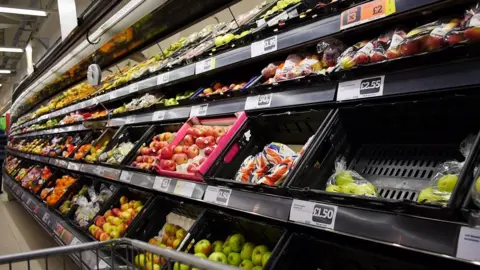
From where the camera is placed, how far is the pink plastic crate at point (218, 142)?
5.90ft

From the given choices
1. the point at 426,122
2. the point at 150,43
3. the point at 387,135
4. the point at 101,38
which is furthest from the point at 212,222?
the point at 150,43

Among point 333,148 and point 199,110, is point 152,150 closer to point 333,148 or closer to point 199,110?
point 199,110

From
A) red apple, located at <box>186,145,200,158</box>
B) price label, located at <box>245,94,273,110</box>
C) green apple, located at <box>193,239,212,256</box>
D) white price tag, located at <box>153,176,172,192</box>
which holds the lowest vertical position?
green apple, located at <box>193,239,212,256</box>

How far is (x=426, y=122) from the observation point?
1.35 metres

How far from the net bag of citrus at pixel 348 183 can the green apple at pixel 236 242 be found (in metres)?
0.57

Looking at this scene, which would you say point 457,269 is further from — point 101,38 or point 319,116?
point 101,38

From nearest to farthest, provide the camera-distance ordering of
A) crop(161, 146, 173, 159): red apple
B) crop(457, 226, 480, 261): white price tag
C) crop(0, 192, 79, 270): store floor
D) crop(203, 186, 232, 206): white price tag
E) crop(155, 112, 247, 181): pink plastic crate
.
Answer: crop(457, 226, 480, 261): white price tag < crop(203, 186, 232, 206): white price tag < crop(155, 112, 247, 181): pink plastic crate < crop(161, 146, 173, 159): red apple < crop(0, 192, 79, 270): store floor

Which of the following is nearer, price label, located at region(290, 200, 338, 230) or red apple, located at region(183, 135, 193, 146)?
price label, located at region(290, 200, 338, 230)

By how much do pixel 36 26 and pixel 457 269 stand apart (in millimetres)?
10160

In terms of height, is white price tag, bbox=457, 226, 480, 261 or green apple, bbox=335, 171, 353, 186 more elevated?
green apple, bbox=335, 171, 353, 186

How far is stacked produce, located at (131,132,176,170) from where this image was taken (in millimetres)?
2537

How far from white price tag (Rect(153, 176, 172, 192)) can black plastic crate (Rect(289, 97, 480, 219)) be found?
0.91 meters

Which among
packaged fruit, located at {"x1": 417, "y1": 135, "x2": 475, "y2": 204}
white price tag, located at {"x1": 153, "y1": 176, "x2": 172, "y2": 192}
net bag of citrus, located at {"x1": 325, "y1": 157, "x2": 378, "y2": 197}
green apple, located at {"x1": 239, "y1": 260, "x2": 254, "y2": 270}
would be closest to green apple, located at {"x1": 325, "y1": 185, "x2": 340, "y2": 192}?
net bag of citrus, located at {"x1": 325, "y1": 157, "x2": 378, "y2": 197}

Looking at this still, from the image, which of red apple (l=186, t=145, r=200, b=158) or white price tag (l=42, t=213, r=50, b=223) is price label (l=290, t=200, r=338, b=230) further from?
white price tag (l=42, t=213, r=50, b=223)
